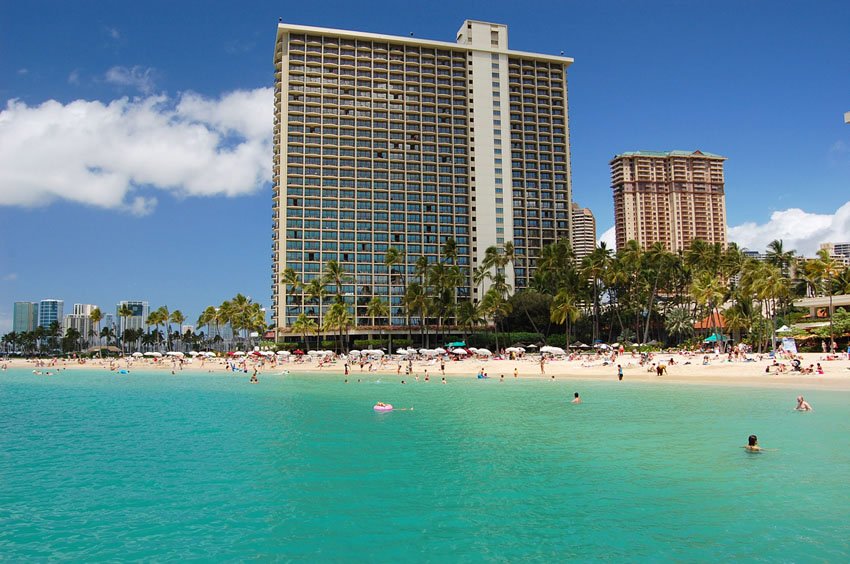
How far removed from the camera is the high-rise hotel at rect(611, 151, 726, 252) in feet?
602

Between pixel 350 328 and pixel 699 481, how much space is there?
311 ft

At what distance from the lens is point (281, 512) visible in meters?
15.7

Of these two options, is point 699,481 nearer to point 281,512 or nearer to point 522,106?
point 281,512

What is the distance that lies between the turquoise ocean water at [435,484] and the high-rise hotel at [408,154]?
81.4m

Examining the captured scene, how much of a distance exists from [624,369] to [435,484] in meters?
44.8

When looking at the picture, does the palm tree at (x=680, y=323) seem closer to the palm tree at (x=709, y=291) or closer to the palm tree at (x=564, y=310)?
the palm tree at (x=709, y=291)

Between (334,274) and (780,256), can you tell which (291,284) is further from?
(780,256)

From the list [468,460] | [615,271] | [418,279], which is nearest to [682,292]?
[615,271]

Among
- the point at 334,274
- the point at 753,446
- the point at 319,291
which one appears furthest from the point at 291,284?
the point at 753,446

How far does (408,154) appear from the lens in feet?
395

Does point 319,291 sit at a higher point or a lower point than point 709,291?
higher

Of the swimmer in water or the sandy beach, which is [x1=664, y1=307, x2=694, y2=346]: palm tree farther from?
the swimmer in water

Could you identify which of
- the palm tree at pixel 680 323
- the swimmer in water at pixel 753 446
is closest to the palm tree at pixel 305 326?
the palm tree at pixel 680 323

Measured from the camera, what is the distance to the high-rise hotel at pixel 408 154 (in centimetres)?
11375
